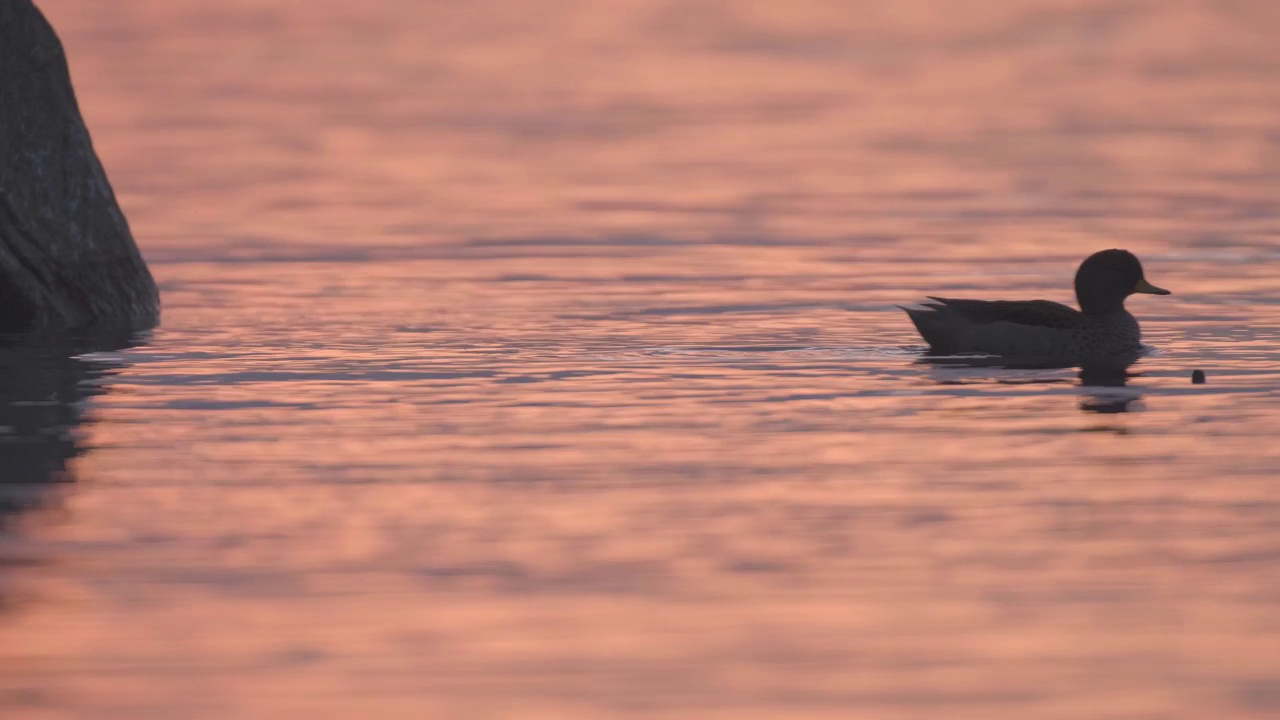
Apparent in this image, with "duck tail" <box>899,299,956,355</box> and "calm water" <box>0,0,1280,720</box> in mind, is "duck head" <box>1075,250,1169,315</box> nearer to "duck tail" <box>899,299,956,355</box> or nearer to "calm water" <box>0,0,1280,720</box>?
"calm water" <box>0,0,1280,720</box>

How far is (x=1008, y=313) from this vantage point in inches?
618

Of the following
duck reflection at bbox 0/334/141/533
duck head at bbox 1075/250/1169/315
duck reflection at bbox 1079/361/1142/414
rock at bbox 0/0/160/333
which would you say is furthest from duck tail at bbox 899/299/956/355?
rock at bbox 0/0/160/333

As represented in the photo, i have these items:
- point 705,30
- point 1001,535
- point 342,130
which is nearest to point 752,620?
point 1001,535

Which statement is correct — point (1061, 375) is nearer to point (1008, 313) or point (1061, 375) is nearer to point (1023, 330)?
point (1023, 330)

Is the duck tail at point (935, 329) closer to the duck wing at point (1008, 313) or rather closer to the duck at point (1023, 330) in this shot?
the duck at point (1023, 330)

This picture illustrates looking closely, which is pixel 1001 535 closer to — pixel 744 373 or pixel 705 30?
pixel 744 373

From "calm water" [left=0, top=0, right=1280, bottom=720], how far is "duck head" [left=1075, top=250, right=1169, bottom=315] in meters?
0.57

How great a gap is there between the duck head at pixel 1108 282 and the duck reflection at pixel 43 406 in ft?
19.8

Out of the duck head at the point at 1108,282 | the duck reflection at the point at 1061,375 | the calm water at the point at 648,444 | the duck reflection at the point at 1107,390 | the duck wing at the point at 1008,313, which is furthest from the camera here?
the duck head at the point at 1108,282

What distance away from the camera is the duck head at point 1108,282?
16.5 meters

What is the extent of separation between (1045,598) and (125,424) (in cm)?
553

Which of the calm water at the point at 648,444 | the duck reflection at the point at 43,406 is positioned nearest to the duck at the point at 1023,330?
the calm water at the point at 648,444

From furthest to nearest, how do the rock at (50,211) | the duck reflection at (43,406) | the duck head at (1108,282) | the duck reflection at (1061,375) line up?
the rock at (50,211)
the duck head at (1108,282)
the duck reflection at (1061,375)
the duck reflection at (43,406)

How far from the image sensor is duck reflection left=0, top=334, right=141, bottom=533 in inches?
430
